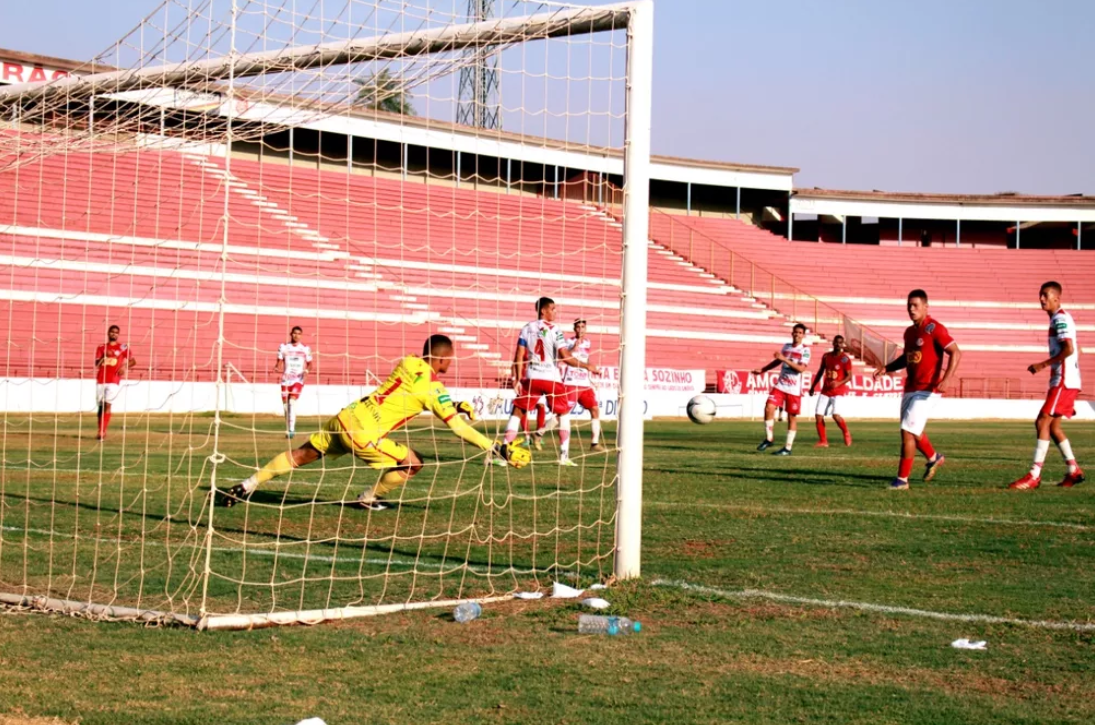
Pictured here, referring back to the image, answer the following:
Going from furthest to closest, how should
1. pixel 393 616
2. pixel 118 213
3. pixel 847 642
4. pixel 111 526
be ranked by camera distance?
pixel 118 213
pixel 111 526
pixel 393 616
pixel 847 642

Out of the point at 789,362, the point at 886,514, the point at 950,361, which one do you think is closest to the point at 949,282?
the point at 789,362

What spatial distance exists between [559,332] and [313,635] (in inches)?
359

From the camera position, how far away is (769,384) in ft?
127

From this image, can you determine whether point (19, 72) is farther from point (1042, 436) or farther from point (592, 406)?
point (1042, 436)

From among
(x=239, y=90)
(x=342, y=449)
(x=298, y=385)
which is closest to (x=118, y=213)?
(x=298, y=385)

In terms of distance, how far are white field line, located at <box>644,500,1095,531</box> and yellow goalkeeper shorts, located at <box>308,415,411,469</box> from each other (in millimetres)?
2527

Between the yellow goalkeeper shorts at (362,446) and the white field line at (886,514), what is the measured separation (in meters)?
2.53

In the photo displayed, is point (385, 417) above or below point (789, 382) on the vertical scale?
below

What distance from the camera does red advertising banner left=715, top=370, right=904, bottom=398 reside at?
3784cm

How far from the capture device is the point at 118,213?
17578mm

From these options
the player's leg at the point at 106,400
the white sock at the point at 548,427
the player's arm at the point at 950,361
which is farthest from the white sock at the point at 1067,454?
the player's leg at the point at 106,400

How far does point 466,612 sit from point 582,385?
1113 cm

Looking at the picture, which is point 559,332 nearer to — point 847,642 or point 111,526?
point 111,526

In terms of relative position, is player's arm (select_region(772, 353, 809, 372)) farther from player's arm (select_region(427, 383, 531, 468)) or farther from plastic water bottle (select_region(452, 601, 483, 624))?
plastic water bottle (select_region(452, 601, 483, 624))
